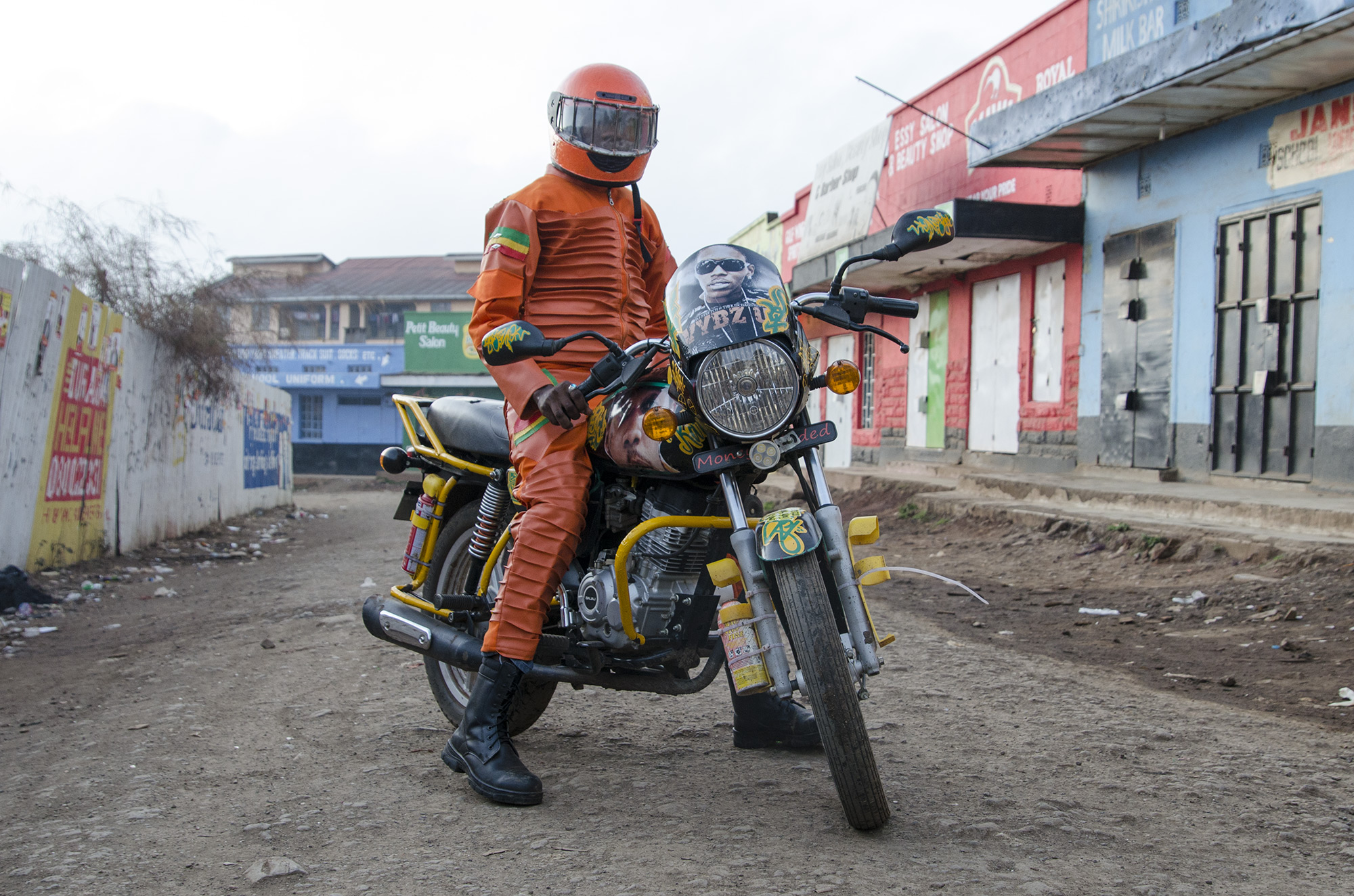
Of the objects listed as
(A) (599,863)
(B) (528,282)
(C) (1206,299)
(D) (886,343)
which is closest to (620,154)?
(B) (528,282)

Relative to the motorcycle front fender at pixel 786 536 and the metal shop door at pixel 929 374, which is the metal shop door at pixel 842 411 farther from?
the motorcycle front fender at pixel 786 536

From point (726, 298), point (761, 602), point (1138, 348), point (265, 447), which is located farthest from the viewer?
point (265, 447)

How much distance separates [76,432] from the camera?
8.56 meters

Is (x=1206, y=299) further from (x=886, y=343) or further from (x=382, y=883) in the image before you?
(x=382, y=883)

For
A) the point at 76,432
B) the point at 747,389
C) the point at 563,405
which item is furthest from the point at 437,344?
the point at 747,389

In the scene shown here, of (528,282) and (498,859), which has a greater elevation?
(528,282)

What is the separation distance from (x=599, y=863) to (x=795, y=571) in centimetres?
81

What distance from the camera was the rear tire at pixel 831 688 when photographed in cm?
229

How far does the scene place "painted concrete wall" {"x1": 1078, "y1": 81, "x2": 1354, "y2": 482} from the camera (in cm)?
814

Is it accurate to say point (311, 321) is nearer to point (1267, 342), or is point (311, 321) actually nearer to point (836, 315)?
point (1267, 342)

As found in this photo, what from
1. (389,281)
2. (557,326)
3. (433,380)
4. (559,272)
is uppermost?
(389,281)

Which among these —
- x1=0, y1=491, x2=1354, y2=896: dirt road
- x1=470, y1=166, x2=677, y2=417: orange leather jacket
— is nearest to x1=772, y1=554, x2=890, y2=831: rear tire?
x1=0, y1=491, x2=1354, y2=896: dirt road

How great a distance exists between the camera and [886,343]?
16.8 metres

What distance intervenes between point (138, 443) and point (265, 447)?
6245mm
